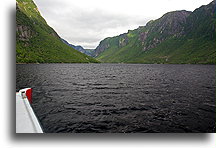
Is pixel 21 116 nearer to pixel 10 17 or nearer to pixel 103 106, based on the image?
pixel 10 17

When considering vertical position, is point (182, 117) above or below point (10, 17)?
below

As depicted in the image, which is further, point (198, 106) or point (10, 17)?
point (198, 106)

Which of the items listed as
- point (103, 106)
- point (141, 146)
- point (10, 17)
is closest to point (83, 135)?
point (141, 146)

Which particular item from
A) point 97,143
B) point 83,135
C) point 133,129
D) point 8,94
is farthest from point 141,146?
point 8,94

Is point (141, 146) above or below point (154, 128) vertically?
above

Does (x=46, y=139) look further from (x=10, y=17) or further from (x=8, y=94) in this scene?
(x=10, y=17)
